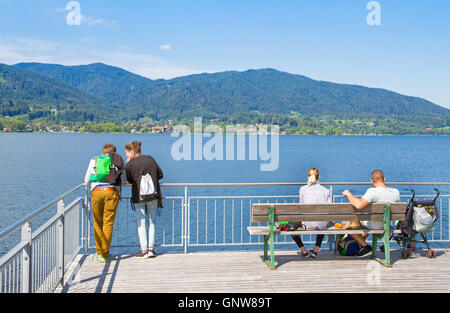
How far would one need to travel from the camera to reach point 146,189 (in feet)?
20.5

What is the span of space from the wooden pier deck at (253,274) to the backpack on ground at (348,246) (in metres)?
0.14

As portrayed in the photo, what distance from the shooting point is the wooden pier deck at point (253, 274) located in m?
5.05

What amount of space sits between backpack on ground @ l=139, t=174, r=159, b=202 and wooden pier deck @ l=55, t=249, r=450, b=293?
0.91 meters

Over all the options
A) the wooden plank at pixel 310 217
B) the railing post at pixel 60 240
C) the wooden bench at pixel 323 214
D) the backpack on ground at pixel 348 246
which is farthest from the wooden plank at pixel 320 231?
the railing post at pixel 60 240

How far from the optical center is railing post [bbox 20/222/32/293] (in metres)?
3.68

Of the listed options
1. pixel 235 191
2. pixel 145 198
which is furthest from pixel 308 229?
pixel 235 191

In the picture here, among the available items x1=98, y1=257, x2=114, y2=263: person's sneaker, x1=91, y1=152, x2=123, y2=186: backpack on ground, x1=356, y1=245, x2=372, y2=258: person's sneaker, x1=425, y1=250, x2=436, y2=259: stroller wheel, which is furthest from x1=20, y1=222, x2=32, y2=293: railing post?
x1=425, y1=250, x2=436, y2=259: stroller wheel

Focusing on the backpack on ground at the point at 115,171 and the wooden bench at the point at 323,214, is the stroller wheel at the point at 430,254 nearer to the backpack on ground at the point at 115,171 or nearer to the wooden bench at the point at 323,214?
the wooden bench at the point at 323,214

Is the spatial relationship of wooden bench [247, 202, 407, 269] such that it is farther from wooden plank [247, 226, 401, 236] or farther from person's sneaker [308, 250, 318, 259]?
person's sneaker [308, 250, 318, 259]

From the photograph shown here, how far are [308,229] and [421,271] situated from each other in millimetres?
1552

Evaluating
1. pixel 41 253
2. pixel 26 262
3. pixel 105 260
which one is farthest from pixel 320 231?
pixel 26 262

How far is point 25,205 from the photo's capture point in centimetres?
2611

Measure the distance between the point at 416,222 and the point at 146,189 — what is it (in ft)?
12.9
